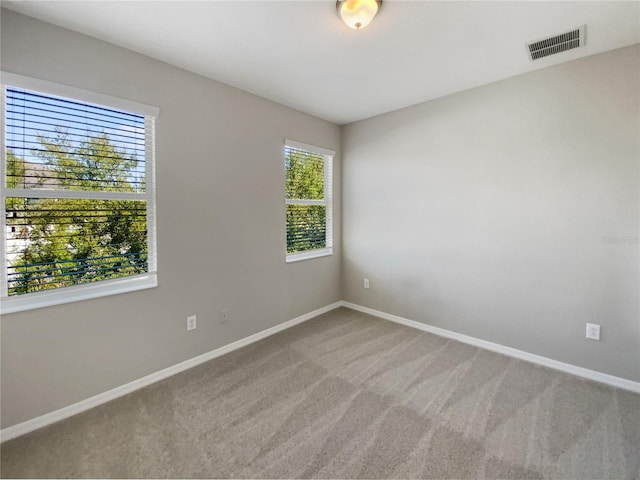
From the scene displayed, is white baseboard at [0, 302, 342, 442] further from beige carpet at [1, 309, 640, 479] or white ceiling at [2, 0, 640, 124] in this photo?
white ceiling at [2, 0, 640, 124]

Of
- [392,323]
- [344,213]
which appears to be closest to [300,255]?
[344,213]

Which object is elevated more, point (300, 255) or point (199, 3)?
point (199, 3)

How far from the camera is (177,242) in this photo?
92.4 inches

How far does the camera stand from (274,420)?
71.3 inches

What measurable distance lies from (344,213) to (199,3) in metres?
2.72

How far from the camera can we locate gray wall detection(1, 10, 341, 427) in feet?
5.75

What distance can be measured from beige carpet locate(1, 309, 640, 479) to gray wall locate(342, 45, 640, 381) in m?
0.46

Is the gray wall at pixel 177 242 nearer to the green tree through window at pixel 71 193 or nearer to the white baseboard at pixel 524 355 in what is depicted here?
the green tree through window at pixel 71 193

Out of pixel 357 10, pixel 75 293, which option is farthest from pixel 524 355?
pixel 75 293

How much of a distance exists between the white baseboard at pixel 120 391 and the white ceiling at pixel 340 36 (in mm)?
2493

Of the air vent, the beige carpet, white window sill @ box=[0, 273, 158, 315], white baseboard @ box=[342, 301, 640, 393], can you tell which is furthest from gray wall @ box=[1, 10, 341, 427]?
the air vent

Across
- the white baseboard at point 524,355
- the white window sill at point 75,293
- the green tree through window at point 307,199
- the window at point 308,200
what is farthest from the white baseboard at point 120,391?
the white baseboard at point 524,355

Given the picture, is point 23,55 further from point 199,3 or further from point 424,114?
point 424,114

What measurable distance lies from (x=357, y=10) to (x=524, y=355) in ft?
9.98
